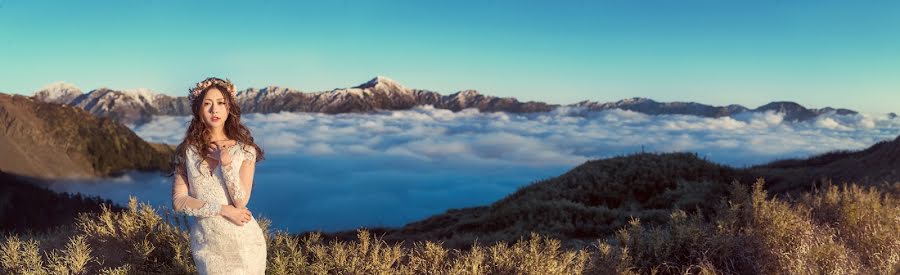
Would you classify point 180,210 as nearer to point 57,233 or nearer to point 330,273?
point 330,273

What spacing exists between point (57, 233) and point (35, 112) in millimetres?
167795

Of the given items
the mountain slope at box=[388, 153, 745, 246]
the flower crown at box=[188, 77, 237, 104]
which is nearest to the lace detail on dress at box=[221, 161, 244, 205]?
the flower crown at box=[188, 77, 237, 104]

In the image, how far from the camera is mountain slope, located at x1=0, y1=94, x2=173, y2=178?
4951 inches

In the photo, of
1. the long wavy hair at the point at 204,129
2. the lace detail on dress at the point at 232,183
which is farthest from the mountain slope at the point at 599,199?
the lace detail on dress at the point at 232,183

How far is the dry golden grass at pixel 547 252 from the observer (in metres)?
Result: 5.82

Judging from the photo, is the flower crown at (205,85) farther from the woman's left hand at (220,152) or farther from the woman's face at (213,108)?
the woman's left hand at (220,152)

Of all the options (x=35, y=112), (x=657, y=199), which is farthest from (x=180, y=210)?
Result: (x=35, y=112)

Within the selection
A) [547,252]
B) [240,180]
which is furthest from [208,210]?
[547,252]

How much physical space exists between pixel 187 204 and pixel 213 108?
0.89 m

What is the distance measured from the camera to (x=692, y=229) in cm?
760

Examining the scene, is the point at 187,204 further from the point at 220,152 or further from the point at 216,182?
the point at 220,152

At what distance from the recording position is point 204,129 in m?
4.76

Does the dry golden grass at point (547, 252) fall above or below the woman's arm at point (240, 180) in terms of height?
below

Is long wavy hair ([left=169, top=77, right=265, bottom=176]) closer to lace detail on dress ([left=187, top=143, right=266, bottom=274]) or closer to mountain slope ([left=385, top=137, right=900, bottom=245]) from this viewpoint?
lace detail on dress ([left=187, top=143, right=266, bottom=274])
